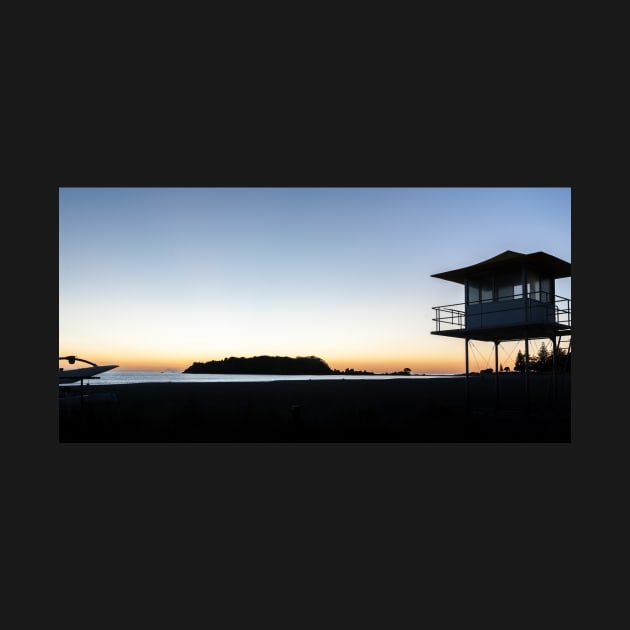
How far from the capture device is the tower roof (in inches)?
780

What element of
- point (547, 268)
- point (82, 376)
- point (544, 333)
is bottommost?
point (82, 376)

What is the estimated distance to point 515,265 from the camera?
2064 cm

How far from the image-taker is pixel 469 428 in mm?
17297

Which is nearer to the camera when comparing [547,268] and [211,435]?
[211,435]

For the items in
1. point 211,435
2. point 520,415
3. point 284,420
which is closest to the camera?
point 211,435

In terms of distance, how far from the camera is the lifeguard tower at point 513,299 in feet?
66.2

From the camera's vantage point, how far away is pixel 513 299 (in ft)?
67.6

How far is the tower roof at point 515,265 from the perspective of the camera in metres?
19.8

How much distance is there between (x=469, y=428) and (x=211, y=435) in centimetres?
897

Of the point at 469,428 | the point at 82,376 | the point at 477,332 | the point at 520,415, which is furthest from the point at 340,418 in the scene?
the point at 82,376

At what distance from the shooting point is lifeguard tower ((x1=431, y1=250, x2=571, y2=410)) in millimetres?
20172

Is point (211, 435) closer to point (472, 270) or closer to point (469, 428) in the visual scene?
point (469, 428)

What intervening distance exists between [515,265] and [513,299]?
4.74ft

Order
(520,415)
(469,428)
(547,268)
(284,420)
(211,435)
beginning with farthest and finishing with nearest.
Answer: (520,415) → (547,268) → (284,420) → (469,428) → (211,435)
